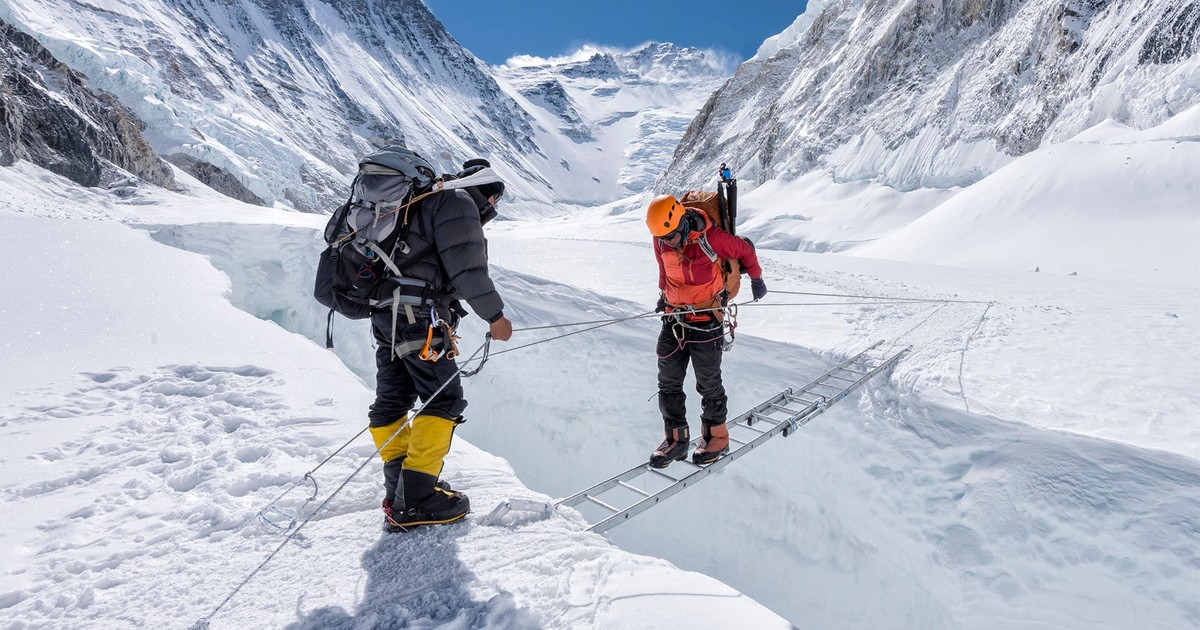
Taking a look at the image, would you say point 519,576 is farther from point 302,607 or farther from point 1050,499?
point 1050,499

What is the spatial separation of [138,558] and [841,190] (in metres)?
33.7

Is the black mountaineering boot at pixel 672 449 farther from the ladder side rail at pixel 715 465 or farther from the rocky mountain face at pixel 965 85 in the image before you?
the rocky mountain face at pixel 965 85

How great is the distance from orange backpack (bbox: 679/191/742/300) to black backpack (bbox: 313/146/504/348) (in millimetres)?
1629

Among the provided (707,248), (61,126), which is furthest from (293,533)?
(61,126)

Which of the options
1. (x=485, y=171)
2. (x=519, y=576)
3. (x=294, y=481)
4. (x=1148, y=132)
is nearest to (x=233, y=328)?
(x=294, y=481)

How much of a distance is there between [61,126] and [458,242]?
116ft

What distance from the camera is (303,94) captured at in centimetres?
10894

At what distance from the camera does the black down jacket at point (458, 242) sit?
3037 millimetres

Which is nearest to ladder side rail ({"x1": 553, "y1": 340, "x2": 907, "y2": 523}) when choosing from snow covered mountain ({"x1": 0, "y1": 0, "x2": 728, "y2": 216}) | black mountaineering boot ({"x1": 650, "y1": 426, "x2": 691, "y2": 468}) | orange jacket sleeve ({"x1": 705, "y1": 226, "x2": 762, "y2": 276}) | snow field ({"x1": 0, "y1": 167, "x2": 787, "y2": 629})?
black mountaineering boot ({"x1": 650, "y1": 426, "x2": 691, "y2": 468})

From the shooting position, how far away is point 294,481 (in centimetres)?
358

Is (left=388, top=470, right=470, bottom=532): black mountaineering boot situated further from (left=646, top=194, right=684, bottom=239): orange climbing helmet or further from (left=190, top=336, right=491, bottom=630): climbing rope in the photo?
(left=646, top=194, right=684, bottom=239): orange climbing helmet

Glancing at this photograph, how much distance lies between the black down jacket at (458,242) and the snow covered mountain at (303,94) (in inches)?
2196

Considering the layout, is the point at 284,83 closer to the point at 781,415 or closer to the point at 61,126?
the point at 61,126

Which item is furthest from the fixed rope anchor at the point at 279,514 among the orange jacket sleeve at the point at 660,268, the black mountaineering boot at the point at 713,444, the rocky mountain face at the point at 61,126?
the rocky mountain face at the point at 61,126
